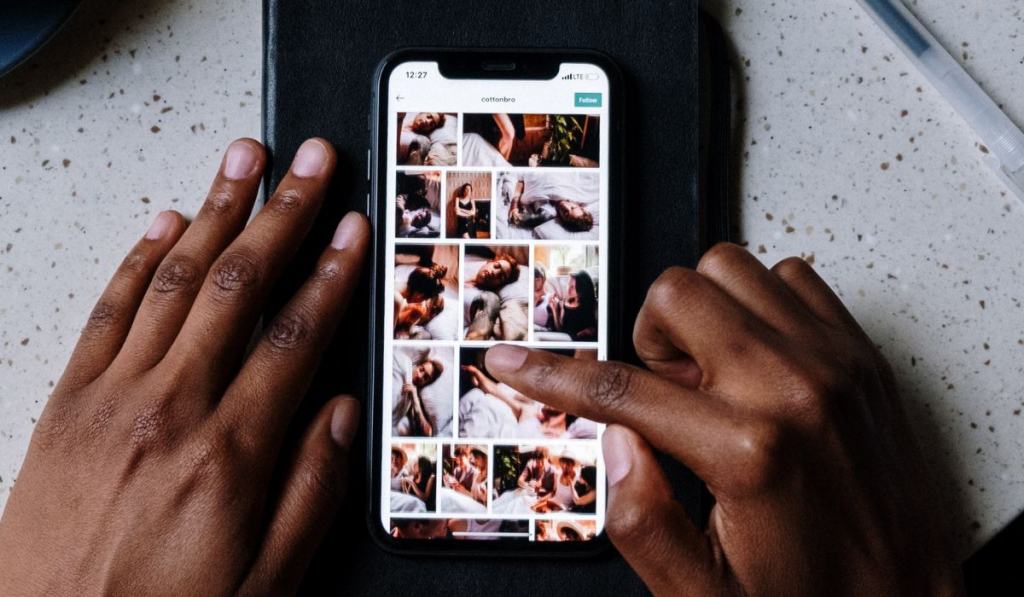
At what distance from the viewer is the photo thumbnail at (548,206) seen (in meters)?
0.54

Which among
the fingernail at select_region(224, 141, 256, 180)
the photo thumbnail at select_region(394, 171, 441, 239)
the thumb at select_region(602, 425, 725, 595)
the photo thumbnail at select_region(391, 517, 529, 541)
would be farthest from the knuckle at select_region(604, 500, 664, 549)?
the fingernail at select_region(224, 141, 256, 180)

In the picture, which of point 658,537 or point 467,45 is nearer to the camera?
point 658,537

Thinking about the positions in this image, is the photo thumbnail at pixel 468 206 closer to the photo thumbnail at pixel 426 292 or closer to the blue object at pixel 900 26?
the photo thumbnail at pixel 426 292

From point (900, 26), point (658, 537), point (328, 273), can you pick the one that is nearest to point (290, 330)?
A: point (328, 273)

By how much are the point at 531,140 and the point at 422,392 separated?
0.18m

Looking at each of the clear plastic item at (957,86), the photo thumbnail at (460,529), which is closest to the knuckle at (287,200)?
the photo thumbnail at (460,529)

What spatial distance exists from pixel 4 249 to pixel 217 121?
169 mm

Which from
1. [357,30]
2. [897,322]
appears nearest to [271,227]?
[357,30]

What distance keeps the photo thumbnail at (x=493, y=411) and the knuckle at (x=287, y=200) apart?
0.14 m

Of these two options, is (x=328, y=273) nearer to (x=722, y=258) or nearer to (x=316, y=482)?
(x=316, y=482)

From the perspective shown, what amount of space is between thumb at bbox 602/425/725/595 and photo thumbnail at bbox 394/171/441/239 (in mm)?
200

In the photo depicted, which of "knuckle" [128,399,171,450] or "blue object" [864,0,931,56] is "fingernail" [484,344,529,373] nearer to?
"knuckle" [128,399,171,450]

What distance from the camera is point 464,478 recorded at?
0.54 m

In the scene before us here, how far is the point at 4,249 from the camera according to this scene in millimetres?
578
